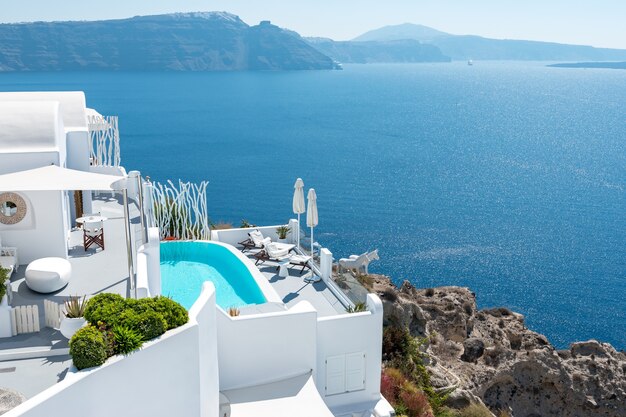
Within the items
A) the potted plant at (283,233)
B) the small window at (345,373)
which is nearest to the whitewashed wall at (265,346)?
the small window at (345,373)

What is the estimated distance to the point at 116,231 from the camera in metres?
17.1

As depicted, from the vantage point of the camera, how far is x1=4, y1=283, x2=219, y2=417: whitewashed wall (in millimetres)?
7520

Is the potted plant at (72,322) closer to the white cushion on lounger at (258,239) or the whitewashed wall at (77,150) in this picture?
the white cushion on lounger at (258,239)

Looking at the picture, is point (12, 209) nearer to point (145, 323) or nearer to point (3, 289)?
point (3, 289)

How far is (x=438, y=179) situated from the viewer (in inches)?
2552

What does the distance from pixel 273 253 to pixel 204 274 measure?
6.66 feet

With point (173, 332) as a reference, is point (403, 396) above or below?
below

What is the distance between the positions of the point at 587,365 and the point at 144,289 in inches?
586

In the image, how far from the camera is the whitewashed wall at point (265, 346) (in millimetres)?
12742

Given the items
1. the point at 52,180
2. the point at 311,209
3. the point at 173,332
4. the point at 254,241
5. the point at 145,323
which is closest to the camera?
the point at 145,323

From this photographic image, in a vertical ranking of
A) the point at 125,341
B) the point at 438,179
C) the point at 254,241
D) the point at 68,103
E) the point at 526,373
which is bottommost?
the point at 438,179

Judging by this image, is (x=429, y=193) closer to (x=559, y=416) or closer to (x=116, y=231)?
(x=559, y=416)

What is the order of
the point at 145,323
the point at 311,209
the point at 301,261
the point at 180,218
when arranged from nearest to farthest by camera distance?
the point at 145,323, the point at 301,261, the point at 311,209, the point at 180,218

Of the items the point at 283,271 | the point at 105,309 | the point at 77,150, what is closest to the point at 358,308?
the point at 283,271
